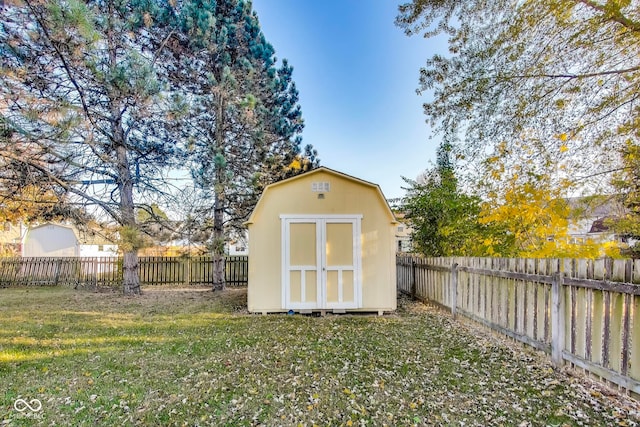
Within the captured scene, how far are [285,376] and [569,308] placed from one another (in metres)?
3.18

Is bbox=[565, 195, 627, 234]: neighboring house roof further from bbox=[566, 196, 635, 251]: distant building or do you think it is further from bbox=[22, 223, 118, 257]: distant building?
bbox=[22, 223, 118, 257]: distant building

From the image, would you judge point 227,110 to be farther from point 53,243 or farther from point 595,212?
point 53,243

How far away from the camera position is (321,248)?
675 cm

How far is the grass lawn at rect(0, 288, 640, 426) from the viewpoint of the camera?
2693mm

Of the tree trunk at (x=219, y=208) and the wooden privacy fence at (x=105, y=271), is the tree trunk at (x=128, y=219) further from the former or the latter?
the wooden privacy fence at (x=105, y=271)

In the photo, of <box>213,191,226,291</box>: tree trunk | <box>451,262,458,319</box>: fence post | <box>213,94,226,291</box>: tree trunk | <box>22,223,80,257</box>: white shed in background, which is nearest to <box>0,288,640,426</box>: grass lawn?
<box>451,262,458,319</box>: fence post

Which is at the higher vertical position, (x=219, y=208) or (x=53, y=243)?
(x=219, y=208)

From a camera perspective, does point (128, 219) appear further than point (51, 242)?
No

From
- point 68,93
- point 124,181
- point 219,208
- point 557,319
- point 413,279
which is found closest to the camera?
point 557,319

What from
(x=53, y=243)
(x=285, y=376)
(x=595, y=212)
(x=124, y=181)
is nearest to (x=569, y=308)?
(x=285, y=376)

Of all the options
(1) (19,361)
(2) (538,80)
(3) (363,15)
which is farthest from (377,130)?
(1) (19,361)

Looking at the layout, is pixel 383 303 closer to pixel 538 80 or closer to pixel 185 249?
pixel 538 80

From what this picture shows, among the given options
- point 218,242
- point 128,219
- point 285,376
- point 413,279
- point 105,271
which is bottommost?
point 105,271

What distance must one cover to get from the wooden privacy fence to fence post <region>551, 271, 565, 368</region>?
1013 centimetres
